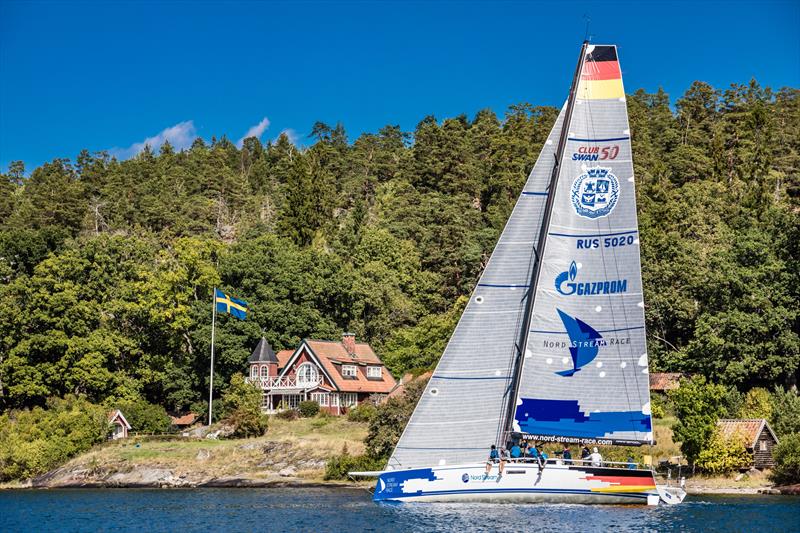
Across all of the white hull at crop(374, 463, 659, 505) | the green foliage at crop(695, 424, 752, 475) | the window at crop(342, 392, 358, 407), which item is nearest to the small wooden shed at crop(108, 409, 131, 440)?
the window at crop(342, 392, 358, 407)

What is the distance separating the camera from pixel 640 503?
1358 inches

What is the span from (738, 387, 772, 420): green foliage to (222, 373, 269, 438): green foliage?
32.8 meters

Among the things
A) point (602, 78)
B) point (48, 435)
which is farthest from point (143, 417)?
point (602, 78)

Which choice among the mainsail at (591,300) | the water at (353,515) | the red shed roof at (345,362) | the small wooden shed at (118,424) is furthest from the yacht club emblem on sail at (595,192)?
the small wooden shed at (118,424)

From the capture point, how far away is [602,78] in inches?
1382

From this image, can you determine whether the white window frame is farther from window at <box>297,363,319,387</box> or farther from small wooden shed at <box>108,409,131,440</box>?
small wooden shed at <box>108,409,131,440</box>

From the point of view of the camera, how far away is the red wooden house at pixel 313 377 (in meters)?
81.1

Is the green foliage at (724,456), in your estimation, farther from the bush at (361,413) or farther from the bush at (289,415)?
the bush at (289,415)

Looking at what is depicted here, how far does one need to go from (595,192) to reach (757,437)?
24312mm

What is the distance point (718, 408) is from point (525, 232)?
79.8ft

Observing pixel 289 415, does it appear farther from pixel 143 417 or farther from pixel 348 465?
pixel 348 465

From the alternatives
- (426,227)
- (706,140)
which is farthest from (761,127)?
(426,227)

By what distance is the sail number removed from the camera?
3469 centimetres

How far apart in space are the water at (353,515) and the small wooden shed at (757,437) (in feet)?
24.1
